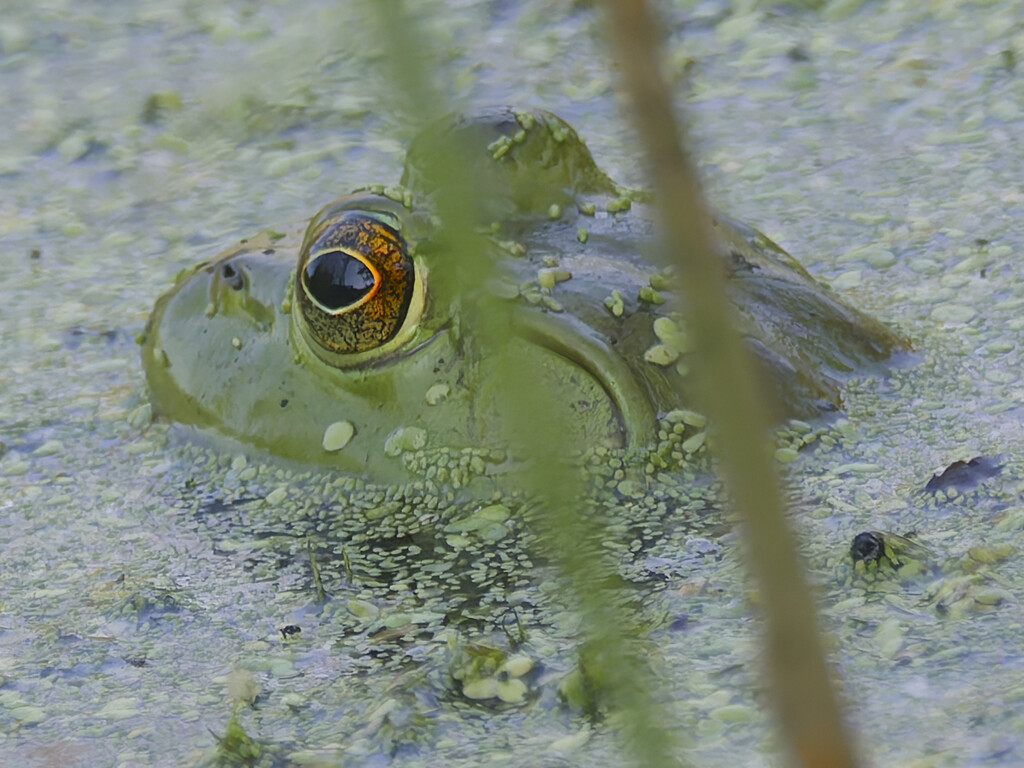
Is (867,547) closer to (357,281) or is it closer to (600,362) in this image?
(600,362)

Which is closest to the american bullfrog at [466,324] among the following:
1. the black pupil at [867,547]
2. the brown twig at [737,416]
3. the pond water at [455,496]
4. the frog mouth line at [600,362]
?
the frog mouth line at [600,362]

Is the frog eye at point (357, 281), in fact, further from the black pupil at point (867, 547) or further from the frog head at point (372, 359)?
the black pupil at point (867, 547)

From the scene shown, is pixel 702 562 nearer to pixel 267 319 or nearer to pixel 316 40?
pixel 267 319

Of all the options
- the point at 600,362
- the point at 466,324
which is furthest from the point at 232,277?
the point at 600,362

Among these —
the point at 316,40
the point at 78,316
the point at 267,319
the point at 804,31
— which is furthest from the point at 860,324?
the point at 316,40

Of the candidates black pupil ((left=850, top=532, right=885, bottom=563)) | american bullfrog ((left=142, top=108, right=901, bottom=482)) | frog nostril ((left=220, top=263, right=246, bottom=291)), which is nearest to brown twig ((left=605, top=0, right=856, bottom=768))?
black pupil ((left=850, top=532, right=885, bottom=563))

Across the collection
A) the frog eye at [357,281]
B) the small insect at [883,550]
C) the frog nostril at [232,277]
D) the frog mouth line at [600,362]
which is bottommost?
the small insect at [883,550]
